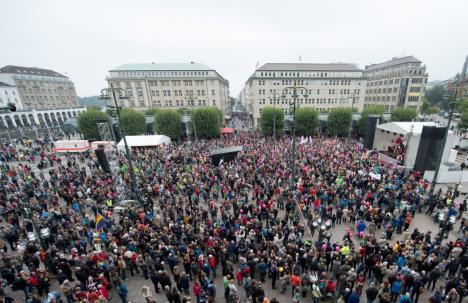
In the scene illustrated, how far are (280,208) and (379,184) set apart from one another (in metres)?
7.91

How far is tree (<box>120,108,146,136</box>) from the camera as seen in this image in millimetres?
37169

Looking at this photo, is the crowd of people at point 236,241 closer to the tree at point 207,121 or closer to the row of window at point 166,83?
the tree at point 207,121

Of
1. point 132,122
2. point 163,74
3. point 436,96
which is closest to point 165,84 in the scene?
point 163,74

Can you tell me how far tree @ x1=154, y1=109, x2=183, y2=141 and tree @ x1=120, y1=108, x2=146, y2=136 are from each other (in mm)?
2608

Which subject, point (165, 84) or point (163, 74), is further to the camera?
point (165, 84)

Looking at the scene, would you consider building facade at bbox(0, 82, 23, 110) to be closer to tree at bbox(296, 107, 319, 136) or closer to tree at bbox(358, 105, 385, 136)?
tree at bbox(296, 107, 319, 136)

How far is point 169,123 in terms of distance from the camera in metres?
37.4

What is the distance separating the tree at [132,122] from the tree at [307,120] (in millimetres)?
28342

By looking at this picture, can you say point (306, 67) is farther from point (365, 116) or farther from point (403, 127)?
point (403, 127)

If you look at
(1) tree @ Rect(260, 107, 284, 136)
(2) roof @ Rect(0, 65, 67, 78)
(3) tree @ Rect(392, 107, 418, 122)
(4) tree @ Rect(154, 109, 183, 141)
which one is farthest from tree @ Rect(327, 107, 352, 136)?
(2) roof @ Rect(0, 65, 67, 78)

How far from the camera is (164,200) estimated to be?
15.4 meters

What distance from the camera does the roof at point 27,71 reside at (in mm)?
67331

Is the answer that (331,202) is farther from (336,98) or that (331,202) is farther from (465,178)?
(336,98)

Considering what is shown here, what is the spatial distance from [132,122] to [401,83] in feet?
231
